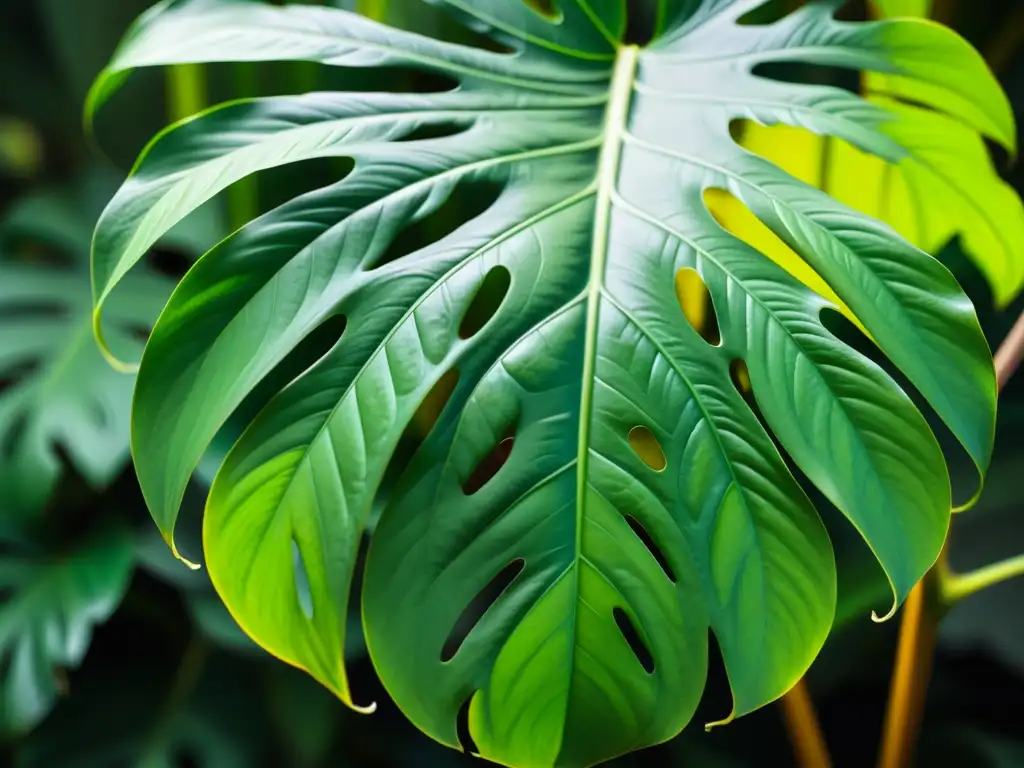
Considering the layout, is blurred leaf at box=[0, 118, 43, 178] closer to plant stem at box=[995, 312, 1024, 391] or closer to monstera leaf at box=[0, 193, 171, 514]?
monstera leaf at box=[0, 193, 171, 514]

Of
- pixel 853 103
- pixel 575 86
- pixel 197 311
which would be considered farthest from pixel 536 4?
pixel 197 311

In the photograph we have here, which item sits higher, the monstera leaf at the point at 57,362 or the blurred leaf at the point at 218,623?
the monstera leaf at the point at 57,362

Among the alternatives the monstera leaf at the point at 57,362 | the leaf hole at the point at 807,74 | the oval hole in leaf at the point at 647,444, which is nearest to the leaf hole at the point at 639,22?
the leaf hole at the point at 807,74

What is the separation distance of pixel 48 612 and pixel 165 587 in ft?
0.87

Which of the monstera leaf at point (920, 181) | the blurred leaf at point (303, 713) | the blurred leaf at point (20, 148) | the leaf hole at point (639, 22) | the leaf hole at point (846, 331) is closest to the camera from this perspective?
the monstera leaf at point (920, 181)

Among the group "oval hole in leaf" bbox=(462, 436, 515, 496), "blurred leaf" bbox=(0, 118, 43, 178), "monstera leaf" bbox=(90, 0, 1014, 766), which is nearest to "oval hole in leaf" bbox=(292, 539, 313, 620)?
"monstera leaf" bbox=(90, 0, 1014, 766)

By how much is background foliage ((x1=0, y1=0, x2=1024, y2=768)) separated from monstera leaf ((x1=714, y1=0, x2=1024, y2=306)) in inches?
0.6

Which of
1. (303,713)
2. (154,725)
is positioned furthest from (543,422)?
(154,725)

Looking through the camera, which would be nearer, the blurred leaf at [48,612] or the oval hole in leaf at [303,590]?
the oval hole in leaf at [303,590]

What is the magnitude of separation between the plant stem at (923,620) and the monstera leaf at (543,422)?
0.60ft

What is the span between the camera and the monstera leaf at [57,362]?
2.29 ft

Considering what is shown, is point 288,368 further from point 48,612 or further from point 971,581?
point 971,581

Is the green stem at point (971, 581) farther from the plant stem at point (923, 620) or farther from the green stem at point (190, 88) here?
the green stem at point (190, 88)

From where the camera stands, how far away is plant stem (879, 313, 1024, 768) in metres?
0.54
